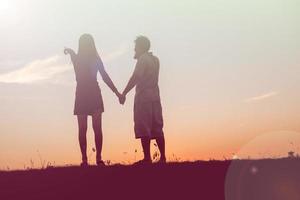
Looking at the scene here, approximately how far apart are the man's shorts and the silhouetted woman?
0.92 meters

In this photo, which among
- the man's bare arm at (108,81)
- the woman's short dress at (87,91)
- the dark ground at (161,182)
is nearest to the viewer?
the dark ground at (161,182)

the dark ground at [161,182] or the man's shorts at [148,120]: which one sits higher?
the man's shorts at [148,120]

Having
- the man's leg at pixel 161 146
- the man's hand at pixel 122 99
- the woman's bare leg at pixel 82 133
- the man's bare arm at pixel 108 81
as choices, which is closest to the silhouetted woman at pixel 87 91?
the woman's bare leg at pixel 82 133

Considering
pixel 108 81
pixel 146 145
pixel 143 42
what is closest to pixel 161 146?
pixel 146 145

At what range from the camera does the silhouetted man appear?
15.5 m

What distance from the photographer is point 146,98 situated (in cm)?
1562

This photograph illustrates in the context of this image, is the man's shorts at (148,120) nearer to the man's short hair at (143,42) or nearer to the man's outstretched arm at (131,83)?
the man's outstretched arm at (131,83)

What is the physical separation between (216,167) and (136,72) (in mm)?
3122

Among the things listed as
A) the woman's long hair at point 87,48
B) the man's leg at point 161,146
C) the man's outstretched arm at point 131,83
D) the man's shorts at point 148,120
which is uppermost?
the woman's long hair at point 87,48

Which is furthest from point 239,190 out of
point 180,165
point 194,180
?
point 180,165

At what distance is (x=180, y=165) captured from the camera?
47.6ft

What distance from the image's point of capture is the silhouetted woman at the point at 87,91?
1572cm

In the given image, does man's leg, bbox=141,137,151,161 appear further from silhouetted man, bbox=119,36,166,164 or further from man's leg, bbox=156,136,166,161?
man's leg, bbox=156,136,166,161

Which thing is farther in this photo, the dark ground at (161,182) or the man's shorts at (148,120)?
the man's shorts at (148,120)
